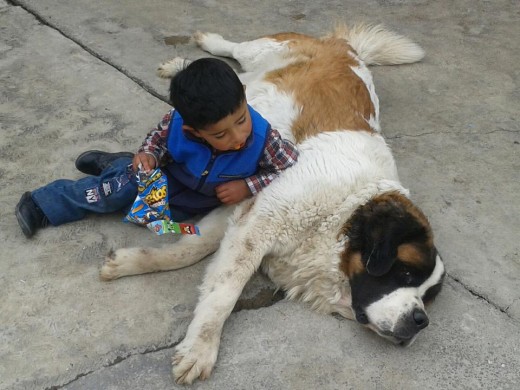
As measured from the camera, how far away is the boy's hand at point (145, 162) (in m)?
2.98

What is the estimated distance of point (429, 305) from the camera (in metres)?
2.89

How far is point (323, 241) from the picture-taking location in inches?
115

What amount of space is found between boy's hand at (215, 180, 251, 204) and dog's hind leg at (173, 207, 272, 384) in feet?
0.43

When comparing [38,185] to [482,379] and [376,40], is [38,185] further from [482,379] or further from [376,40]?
[376,40]

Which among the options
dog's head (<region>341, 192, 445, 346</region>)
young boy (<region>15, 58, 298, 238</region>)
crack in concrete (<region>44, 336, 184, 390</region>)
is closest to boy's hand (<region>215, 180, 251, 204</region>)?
young boy (<region>15, 58, 298, 238</region>)

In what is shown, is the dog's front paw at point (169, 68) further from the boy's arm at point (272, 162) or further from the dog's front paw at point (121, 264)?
the dog's front paw at point (121, 264)

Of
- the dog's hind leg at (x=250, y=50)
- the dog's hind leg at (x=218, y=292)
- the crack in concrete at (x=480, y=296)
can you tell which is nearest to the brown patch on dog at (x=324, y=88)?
the dog's hind leg at (x=250, y=50)

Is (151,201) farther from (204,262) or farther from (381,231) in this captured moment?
(381,231)

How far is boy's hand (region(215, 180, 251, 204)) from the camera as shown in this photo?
120 inches

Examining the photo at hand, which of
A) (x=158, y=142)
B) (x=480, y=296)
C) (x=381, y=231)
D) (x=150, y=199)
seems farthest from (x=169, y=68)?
(x=480, y=296)

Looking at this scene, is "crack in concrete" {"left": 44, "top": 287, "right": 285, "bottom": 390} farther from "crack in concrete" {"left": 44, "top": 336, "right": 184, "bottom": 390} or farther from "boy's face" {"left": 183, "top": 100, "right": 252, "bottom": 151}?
"boy's face" {"left": 183, "top": 100, "right": 252, "bottom": 151}

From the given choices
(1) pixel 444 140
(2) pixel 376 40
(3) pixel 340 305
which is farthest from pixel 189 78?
(2) pixel 376 40

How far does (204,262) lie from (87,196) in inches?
27.9

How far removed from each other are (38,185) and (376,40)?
2.90 metres
